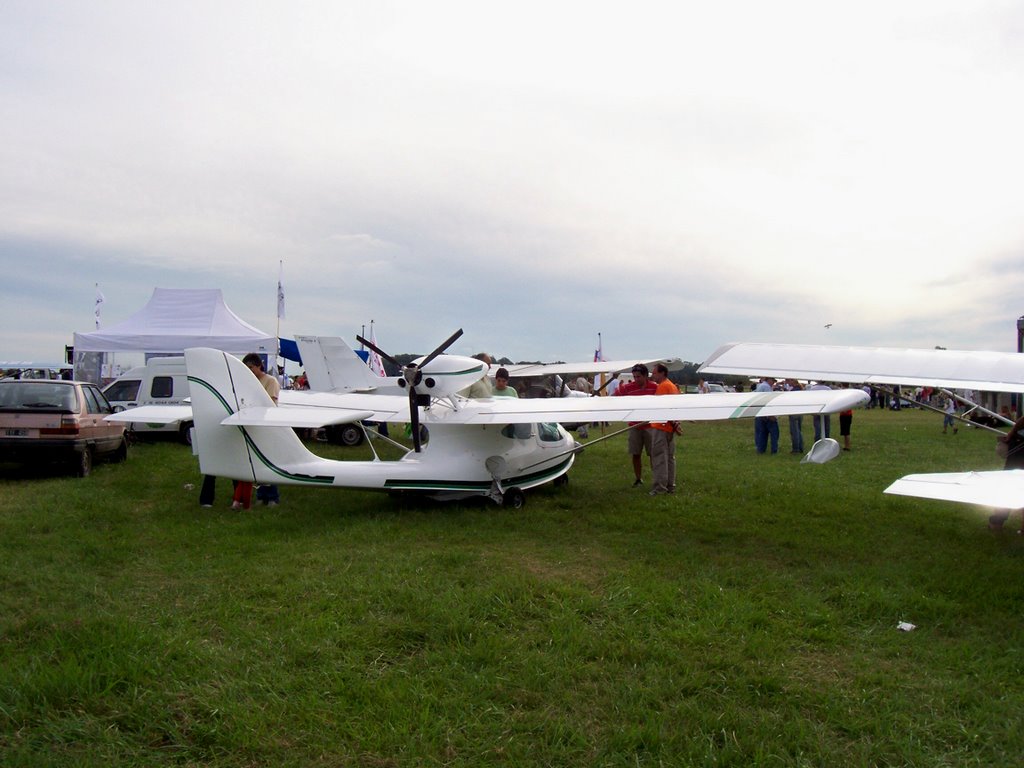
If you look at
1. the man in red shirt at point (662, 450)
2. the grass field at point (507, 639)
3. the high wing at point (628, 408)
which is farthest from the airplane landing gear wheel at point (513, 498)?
the man in red shirt at point (662, 450)

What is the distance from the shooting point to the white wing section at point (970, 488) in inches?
187

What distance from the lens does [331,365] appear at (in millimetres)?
18297

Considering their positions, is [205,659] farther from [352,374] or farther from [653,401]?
[352,374]

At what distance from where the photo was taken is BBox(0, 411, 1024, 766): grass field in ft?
11.6

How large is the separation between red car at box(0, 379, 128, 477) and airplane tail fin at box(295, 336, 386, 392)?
20.1 feet

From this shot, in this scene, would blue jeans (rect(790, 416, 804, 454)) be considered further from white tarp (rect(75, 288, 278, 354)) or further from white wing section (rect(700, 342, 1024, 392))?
white tarp (rect(75, 288, 278, 354))

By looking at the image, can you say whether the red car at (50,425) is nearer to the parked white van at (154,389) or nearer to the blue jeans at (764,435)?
the parked white van at (154,389)

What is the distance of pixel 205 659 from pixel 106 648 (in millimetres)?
579

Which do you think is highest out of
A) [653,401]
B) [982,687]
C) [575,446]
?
A: [653,401]

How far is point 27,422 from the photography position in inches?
438

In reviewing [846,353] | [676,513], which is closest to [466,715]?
[676,513]

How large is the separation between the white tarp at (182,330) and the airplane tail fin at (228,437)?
12.1 metres

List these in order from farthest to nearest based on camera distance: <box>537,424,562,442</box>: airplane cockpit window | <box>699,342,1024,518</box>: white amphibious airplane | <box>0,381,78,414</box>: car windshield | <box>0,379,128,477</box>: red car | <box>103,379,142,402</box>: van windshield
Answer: <box>103,379,142,402</box>: van windshield → <box>0,381,78,414</box>: car windshield → <box>0,379,128,477</box>: red car → <box>537,424,562,442</box>: airplane cockpit window → <box>699,342,1024,518</box>: white amphibious airplane

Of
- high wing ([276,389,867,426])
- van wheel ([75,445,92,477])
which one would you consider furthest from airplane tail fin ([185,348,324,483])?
van wheel ([75,445,92,477])
